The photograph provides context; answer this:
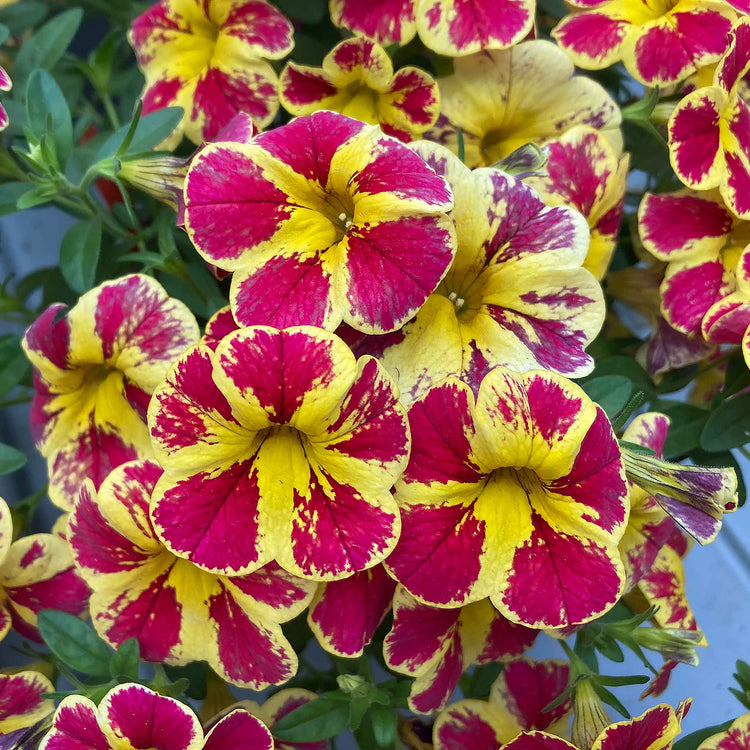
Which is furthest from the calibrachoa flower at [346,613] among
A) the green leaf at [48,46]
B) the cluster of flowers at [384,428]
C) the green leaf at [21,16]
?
the green leaf at [21,16]

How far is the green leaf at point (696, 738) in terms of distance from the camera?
2.43 ft

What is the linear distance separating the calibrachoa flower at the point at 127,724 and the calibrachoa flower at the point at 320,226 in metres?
0.27

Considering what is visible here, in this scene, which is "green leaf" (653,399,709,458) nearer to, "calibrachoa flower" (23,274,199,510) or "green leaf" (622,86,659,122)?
"green leaf" (622,86,659,122)

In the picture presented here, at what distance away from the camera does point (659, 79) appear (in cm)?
77

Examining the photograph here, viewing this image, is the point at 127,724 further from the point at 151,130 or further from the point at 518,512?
the point at 151,130

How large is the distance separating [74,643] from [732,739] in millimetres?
552

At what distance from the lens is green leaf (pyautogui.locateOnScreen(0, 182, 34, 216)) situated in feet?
2.70

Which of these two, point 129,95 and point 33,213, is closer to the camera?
point 129,95

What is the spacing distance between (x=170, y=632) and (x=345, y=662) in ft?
0.58

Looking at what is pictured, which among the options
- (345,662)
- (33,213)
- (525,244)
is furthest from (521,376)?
(33,213)

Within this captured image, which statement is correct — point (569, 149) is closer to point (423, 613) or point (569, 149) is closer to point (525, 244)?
point (525, 244)

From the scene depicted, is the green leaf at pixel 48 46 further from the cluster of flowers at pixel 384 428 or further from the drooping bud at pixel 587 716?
the drooping bud at pixel 587 716

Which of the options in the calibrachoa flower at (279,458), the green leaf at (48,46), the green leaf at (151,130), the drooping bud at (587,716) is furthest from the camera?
the green leaf at (48,46)

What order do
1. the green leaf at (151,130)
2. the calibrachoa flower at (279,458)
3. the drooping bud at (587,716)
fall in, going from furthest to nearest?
the green leaf at (151,130) < the drooping bud at (587,716) < the calibrachoa flower at (279,458)
